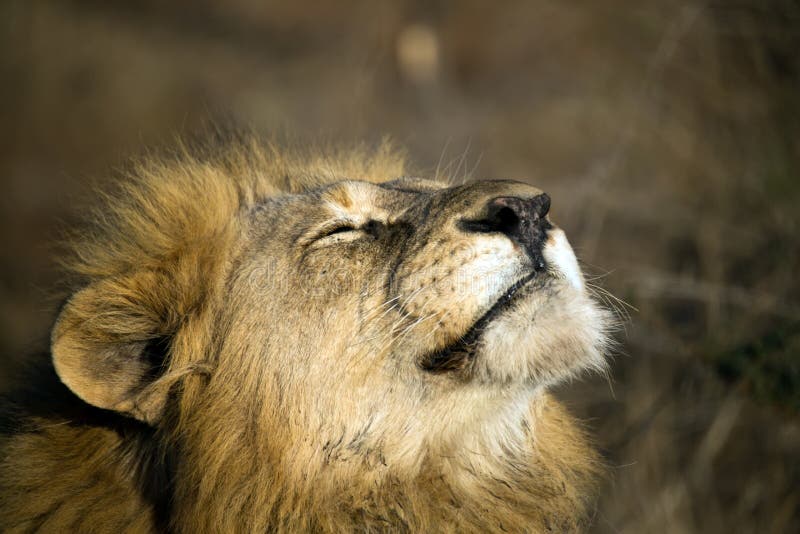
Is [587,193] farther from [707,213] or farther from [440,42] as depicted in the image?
[440,42]

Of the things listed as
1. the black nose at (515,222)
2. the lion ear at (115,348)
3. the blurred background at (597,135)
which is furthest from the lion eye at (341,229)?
the blurred background at (597,135)

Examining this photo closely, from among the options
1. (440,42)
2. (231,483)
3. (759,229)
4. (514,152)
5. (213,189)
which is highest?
(440,42)

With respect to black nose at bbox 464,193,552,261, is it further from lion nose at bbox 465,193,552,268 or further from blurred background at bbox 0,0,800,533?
blurred background at bbox 0,0,800,533

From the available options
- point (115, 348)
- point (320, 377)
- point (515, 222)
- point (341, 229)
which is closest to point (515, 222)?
point (515, 222)

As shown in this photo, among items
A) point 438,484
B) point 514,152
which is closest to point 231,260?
point 438,484

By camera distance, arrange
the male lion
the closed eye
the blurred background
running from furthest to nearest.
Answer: the blurred background, the closed eye, the male lion

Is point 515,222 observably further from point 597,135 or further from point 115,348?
point 597,135

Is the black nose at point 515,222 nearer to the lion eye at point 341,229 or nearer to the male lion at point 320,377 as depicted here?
the male lion at point 320,377

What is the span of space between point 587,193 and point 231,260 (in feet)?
10.0

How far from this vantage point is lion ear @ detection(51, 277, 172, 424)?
2.51m

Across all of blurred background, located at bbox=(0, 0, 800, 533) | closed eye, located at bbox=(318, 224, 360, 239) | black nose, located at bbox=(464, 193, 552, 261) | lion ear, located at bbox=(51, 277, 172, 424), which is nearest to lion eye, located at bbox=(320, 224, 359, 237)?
closed eye, located at bbox=(318, 224, 360, 239)

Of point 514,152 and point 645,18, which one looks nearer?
point 645,18

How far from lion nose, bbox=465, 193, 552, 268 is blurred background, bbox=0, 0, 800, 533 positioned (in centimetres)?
76

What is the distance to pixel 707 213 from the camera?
5.80 metres
